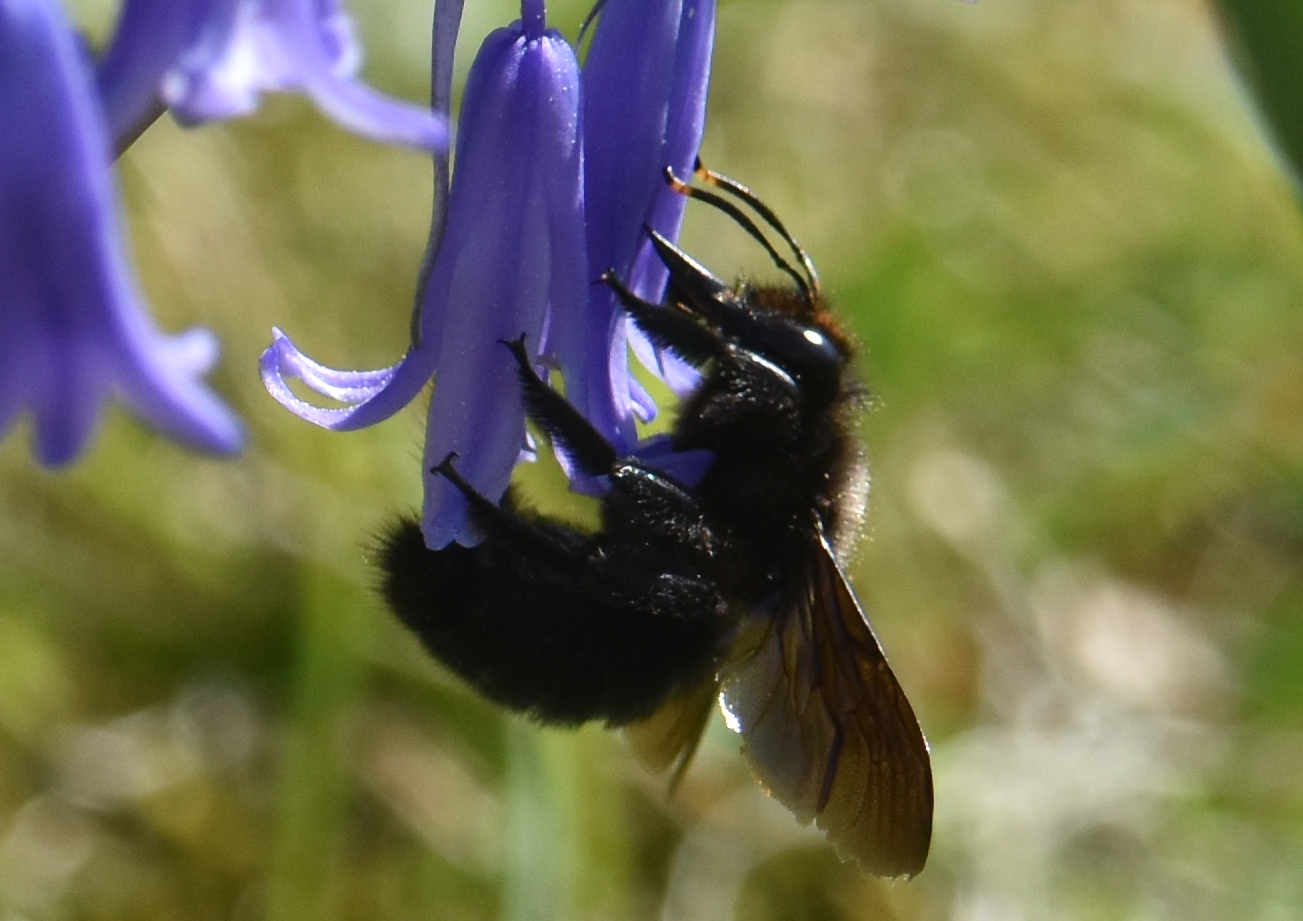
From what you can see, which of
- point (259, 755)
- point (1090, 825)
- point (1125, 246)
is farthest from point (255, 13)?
point (1125, 246)

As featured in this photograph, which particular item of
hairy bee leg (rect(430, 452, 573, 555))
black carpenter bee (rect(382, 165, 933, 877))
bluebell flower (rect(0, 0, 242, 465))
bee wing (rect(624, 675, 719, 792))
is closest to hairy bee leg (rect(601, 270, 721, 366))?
black carpenter bee (rect(382, 165, 933, 877))

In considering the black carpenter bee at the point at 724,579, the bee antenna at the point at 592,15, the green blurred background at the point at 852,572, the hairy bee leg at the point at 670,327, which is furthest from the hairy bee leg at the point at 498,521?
the green blurred background at the point at 852,572

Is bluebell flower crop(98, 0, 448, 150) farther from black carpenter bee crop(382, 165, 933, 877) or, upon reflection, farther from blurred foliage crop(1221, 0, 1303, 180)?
blurred foliage crop(1221, 0, 1303, 180)

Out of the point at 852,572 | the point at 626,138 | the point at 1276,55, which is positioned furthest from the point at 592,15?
the point at 852,572

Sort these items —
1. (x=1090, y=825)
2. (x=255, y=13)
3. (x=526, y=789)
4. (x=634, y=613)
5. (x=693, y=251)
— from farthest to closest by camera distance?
(x=693, y=251) → (x=1090, y=825) → (x=526, y=789) → (x=634, y=613) → (x=255, y=13)

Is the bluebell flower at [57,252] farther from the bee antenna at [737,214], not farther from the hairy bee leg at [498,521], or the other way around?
the bee antenna at [737,214]

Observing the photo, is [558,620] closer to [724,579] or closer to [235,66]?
[724,579]

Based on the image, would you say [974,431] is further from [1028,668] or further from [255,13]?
[255,13]
